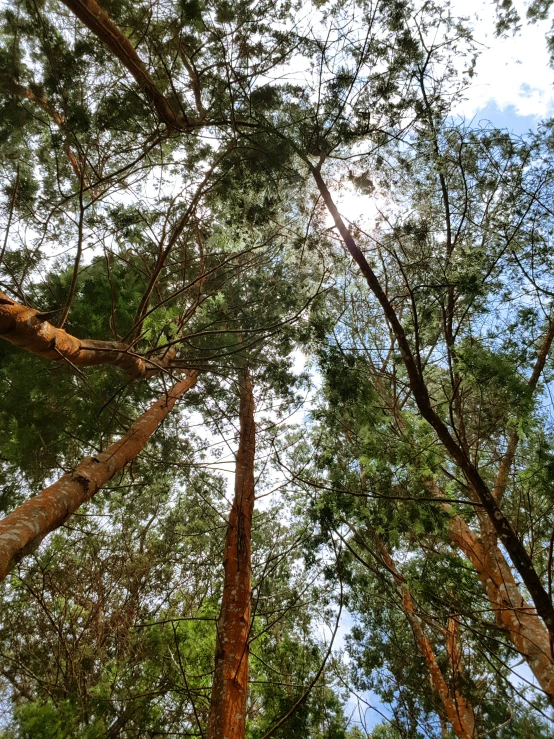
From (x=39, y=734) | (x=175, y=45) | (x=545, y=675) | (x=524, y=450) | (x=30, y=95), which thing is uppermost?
(x=30, y=95)

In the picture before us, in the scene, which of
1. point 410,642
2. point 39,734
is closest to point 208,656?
point 39,734

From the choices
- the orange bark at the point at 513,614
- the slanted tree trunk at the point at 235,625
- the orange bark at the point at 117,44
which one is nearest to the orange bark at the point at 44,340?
the slanted tree trunk at the point at 235,625

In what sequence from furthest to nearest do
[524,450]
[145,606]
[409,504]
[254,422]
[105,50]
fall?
[145,606]
[254,422]
[105,50]
[524,450]
[409,504]

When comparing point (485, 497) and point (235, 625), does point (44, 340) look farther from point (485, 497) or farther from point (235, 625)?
point (485, 497)

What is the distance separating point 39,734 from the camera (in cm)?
436

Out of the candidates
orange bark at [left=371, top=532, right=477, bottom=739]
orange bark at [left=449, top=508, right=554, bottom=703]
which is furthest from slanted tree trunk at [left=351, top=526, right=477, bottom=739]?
orange bark at [left=449, top=508, right=554, bottom=703]

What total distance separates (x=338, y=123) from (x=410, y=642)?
10.3m

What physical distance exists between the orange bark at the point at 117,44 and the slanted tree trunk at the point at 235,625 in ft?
15.0

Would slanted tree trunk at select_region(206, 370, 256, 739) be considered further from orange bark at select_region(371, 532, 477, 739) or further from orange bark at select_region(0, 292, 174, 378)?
orange bark at select_region(371, 532, 477, 739)

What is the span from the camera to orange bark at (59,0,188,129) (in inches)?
167

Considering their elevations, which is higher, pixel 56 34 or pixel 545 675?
pixel 56 34

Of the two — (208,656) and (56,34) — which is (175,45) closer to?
(56,34)

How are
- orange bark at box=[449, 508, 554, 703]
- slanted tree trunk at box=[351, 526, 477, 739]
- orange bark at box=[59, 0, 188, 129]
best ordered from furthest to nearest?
slanted tree trunk at box=[351, 526, 477, 739] → orange bark at box=[449, 508, 554, 703] → orange bark at box=[59, 0, 188, 129]

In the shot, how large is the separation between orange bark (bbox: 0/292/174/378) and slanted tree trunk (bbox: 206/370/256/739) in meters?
2.31
